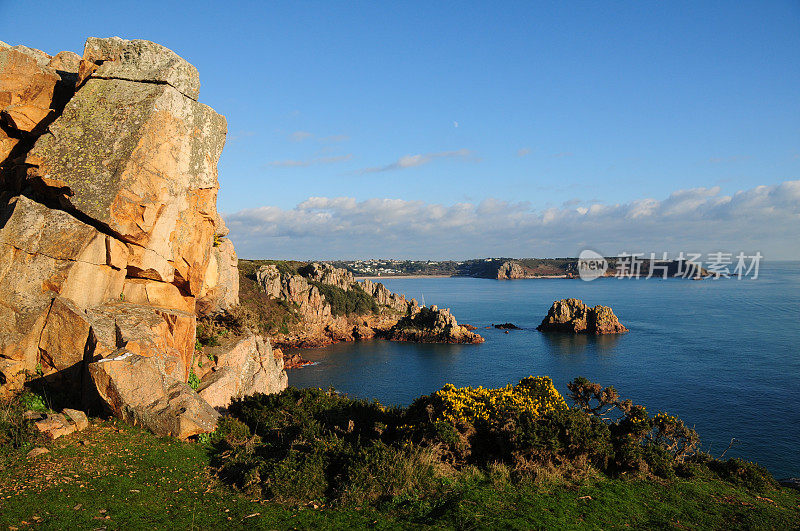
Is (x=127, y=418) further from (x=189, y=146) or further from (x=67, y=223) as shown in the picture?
(x=189, y=146)

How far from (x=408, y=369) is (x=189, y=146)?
2000 inches

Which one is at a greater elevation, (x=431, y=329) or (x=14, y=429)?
(x=14, y=429)

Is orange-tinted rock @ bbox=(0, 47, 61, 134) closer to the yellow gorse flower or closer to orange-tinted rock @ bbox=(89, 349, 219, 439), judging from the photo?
orange-tinted rock @ bbox=(89, 349, 219, 439)

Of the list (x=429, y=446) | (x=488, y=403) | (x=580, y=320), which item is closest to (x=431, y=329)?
(x=580, y=320)

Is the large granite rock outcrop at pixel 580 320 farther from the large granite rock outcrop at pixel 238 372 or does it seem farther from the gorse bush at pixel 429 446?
the large granite rock outcrop at pixel 238 372

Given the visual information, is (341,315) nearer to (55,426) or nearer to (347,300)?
(347,300)

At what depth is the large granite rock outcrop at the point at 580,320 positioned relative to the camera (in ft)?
276

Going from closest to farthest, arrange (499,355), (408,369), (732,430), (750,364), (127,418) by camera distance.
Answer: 1. (127,418)
2. (732,430)
3. (750,364)
4. (408,369)
5. (499,355)

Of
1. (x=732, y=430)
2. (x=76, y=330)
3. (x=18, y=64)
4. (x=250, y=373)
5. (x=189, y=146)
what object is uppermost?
(x=18, y=64)

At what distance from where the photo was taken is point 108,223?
12.7 meters

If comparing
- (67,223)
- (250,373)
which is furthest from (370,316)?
(67,223)

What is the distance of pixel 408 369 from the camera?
6184 centimetres

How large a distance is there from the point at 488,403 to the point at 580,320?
81075mm

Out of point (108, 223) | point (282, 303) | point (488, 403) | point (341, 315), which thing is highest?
point (108, 223)
